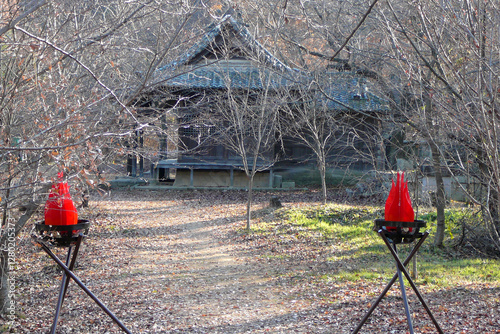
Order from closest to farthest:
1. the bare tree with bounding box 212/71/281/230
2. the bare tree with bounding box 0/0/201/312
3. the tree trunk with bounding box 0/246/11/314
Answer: the bare tree with bounding box 0/0/201/312
the tree trunk with bounding box 0/246/11/314
the bare tree with bounding box 212/71/281/230

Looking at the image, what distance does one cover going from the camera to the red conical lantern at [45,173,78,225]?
12.1ft

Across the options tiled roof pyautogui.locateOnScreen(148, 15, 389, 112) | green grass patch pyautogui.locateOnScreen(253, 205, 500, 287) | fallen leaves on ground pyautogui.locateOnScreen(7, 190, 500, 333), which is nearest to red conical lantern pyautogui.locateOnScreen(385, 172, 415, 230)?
fallen leaves on ground pyautogui.locateOnScreen(7, 190, 500, 333)

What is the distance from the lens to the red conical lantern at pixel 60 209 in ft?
12.1

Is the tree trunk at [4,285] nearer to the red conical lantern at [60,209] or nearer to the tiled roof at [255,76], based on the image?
the red conical lantern at [60,209]

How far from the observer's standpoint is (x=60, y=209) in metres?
3.69

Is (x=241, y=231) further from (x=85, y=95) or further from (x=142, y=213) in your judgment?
(x=85, y=95)

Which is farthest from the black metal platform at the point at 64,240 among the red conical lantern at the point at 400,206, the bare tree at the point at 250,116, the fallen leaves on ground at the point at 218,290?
the bare tree at the point at 250,116

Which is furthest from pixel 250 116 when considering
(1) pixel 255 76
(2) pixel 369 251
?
(2) pixel 369 251

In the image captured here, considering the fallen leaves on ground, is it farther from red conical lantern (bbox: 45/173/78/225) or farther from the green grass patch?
red conical lantern (bbox: 45/173/78/225)

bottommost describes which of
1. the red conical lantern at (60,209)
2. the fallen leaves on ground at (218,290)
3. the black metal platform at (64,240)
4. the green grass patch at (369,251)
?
the fallen leaves on ground at (218,290)

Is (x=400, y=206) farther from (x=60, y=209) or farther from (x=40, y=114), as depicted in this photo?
(x=40, y=114)

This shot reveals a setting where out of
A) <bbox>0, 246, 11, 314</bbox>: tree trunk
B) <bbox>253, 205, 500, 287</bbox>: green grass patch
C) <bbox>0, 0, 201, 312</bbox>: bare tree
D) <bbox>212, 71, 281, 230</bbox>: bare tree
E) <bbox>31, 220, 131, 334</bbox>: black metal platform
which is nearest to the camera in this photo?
<bbox>31, 220, 131, 334</bbox>: black metal platform

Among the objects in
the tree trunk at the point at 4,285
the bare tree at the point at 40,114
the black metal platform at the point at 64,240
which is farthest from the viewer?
the tree trunk at the point at 4,285

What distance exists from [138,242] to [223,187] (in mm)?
7826
